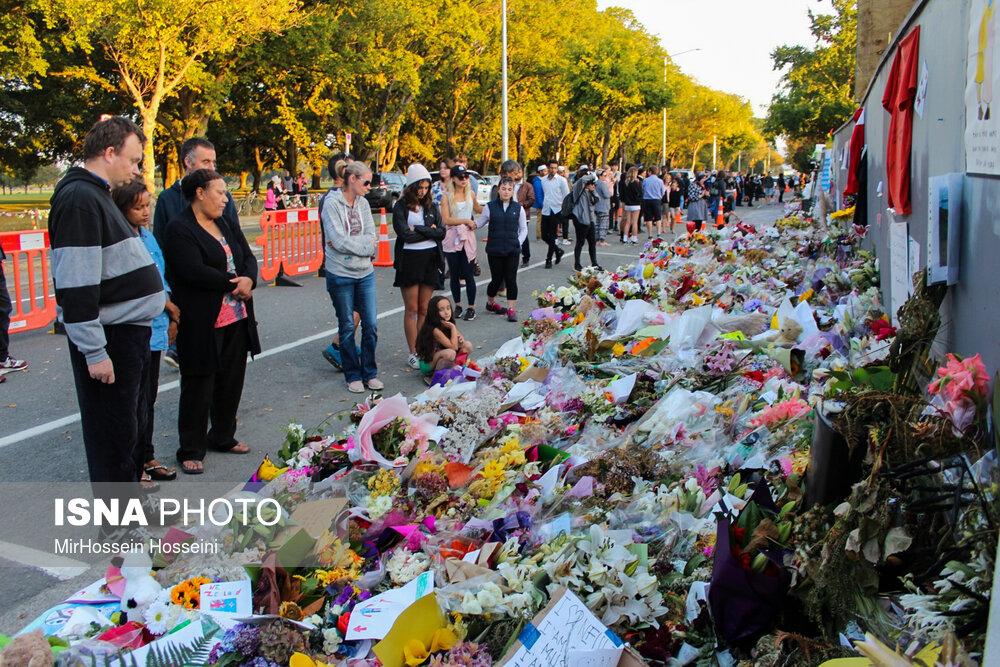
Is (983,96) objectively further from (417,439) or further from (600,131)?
(600,131)

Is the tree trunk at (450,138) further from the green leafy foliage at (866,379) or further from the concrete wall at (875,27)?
the green leafy foliage at (866,379)

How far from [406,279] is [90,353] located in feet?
12.7

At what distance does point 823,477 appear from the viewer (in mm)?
2299

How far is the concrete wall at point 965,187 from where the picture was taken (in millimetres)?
2574

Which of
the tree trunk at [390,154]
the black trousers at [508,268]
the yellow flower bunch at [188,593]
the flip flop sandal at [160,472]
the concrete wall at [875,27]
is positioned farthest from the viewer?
the tree trunk at [390,154]

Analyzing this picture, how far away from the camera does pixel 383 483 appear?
353cm

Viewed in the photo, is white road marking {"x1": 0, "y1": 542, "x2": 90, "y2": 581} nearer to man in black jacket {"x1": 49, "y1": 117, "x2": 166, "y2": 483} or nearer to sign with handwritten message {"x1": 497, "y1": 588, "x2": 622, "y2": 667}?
man in black jacket {"x1": 49, "y1": 117, "x2": 166, "y2": 483}

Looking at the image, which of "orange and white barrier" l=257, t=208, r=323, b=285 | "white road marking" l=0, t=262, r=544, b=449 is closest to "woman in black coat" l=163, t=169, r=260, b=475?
"white road marking" l=0, t=262, r=544, b=449

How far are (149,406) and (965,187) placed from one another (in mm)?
3916

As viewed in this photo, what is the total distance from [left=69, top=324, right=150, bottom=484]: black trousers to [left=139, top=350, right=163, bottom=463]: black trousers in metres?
0.27

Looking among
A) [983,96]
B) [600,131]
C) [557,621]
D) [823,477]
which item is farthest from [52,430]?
[600,131]

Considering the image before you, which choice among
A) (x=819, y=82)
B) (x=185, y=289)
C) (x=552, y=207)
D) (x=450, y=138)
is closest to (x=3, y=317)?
(x=185, y=289)

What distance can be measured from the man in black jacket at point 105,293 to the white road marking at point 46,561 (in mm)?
410

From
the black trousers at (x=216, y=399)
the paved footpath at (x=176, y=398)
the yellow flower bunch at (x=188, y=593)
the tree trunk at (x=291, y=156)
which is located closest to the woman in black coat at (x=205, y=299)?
→ the black trousers at (x=216, y=399)
